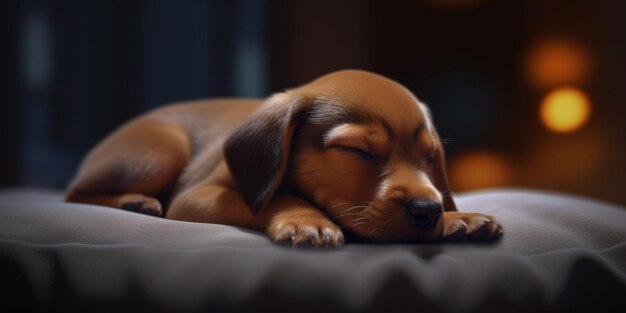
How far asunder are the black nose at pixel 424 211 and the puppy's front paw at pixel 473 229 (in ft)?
0.25

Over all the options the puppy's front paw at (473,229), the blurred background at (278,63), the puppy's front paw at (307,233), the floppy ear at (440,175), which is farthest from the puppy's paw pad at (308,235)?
the blurred background at (278,63)

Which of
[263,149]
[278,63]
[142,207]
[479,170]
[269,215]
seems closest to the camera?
[269,215]

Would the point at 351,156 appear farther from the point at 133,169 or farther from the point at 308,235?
the point at 133,169

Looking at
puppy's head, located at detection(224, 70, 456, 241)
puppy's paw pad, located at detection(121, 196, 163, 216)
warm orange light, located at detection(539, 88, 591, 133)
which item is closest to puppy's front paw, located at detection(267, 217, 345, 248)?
puppy's head, located at detection(224, 70, 456, 241)

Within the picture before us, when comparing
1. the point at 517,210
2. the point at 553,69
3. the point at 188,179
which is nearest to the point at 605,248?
the point at 517,210

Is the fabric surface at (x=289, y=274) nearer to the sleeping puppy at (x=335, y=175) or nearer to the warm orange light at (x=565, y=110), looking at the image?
the sleeping puppy at (x=335, y=175)

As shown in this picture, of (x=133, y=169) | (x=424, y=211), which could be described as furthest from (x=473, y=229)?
(x=133, y=169)

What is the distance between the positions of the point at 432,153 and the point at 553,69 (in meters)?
2.85

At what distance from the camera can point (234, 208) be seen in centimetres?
177

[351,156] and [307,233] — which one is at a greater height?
[351,156]

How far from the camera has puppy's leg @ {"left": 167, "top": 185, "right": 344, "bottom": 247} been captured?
1.43 meters

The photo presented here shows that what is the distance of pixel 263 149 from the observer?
1.81 m

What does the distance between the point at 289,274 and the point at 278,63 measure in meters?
3.39

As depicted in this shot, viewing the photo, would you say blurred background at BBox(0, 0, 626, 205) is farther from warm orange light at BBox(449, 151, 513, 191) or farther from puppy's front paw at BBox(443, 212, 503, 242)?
puppy's front paw at BBox(443, 212, 503, 242)
